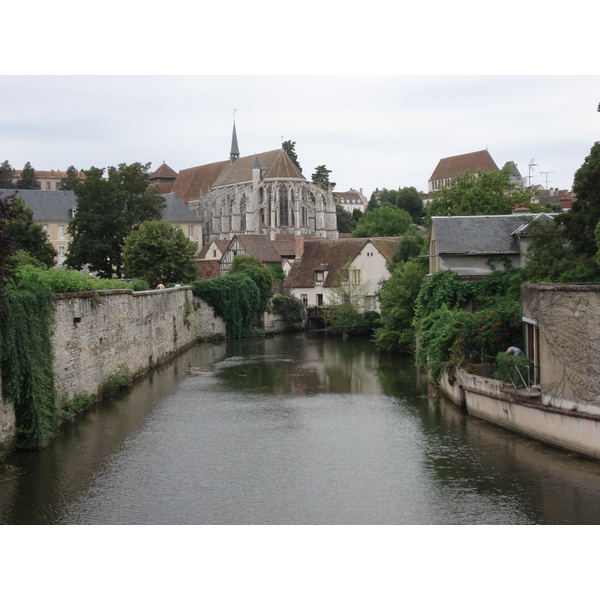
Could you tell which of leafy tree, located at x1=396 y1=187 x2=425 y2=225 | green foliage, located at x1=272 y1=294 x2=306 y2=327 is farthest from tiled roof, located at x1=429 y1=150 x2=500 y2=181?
green foliage, located at x1=272 y1=294 x2=306 y2=327

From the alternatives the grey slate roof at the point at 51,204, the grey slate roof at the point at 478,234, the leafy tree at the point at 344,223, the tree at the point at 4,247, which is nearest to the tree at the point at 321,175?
the leafy tree at the point at 344,223

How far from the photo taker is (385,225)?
67938 mm

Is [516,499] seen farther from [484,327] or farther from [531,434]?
[484,327]

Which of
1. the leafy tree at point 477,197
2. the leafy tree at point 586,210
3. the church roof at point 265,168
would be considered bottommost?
the leafy tree at point 586,210

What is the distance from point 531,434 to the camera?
15.9 meters

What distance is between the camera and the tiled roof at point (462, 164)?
9906 cm

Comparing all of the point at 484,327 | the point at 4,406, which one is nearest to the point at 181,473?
the point at 4,406

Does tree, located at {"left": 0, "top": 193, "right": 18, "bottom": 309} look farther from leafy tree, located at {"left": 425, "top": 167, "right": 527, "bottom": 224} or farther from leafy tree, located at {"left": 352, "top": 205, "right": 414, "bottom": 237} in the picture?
leafy tree, located at {"left": 352, "top": 205, "right": 414, "bottom": 237}

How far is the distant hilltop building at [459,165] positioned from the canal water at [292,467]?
264ft

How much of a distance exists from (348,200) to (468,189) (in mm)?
125882

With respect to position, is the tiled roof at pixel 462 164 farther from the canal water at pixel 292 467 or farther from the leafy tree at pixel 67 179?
the canal water at pixel 292 467

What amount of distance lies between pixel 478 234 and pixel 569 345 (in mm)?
13962

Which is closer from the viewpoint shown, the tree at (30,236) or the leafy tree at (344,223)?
the tree at (30,236)

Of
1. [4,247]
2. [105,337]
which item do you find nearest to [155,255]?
[105,337]
